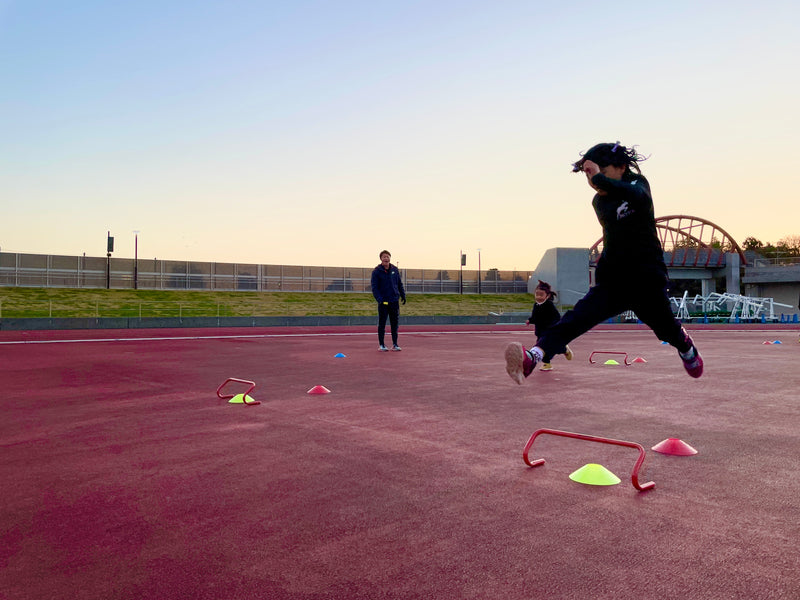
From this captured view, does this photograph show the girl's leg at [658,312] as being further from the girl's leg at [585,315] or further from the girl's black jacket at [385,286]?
the girl's black jacket at [385,286]

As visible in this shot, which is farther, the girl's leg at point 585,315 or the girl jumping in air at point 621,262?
the girl's leg at point 585,315

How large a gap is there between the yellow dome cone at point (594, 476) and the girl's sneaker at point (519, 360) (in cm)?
90

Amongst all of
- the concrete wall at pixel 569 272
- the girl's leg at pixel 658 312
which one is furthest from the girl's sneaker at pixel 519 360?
the concrete wall at pixel 569 272

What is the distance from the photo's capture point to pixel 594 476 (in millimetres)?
3742

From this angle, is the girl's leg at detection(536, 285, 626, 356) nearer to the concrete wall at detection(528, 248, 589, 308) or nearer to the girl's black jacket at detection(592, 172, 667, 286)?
the girl's black jacket at detection(592, 172, 667, 286)

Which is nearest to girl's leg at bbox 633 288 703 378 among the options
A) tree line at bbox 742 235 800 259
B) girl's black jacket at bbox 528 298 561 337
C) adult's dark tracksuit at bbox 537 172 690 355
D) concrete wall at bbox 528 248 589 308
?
adult's dark tracksuit at bbox 537 172 690 355

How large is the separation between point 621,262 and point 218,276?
54.6m

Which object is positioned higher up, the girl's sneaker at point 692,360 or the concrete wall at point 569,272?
the concrete wall at point 569,272

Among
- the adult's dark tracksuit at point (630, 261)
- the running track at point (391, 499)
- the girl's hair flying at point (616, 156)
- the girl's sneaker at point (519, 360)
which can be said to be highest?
the girl's hair flying at point (616, 156)

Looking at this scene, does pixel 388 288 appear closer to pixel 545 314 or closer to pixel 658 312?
pixel 545 314

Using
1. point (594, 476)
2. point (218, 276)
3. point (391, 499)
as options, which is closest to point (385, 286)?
point (594, 476)

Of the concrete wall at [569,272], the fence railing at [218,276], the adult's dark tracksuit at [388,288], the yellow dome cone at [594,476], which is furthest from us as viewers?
the concrete wall at [569,272]

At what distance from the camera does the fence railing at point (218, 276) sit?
48219 mm

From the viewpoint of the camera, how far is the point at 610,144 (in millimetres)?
4410
